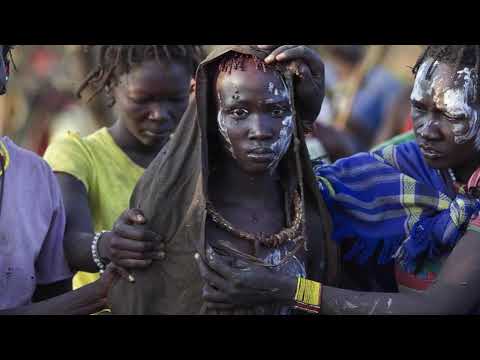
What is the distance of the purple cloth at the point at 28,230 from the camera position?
3879 millimetres

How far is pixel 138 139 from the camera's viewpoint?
4922mm

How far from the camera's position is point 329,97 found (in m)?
8.63

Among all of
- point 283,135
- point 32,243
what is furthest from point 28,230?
point 283,135

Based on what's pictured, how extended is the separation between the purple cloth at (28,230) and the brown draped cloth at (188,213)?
40 centimetres

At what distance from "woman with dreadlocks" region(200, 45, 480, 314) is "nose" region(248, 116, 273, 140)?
1.65 ft

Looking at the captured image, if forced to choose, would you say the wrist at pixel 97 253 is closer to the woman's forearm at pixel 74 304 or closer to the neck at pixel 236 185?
the woman's forearm at pixel 74 304

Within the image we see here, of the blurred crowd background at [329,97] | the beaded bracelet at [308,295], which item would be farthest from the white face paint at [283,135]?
the blurred crowd background at [329,97]

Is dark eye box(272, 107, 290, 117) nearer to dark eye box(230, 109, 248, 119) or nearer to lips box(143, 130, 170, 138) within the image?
dark eye box(230, 109, 248, 119)

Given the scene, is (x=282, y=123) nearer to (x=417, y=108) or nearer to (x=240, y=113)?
(x=240, y=113)

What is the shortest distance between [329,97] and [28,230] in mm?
5042

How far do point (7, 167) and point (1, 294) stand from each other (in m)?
0.51

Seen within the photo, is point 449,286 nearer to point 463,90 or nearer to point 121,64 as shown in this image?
point 463,90

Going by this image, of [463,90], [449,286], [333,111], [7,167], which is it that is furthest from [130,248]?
[333,111]

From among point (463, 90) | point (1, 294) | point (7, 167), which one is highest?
point (463, 90)
